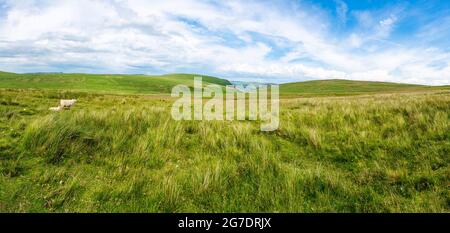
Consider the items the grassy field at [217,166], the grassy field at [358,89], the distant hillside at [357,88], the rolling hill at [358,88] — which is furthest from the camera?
the distant hillside at [357,88]

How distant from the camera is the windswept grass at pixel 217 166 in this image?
16.4 feet

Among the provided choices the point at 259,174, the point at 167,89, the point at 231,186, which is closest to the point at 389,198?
the point at 259,174

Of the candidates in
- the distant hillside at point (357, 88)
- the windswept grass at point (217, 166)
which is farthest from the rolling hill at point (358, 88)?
the windswept grass at point (217, 166)

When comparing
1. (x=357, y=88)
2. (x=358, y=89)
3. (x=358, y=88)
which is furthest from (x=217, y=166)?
(x=358, y=88)

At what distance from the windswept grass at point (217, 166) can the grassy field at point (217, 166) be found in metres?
0.03

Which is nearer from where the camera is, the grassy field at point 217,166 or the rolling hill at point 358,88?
the grassy field at point 217,166

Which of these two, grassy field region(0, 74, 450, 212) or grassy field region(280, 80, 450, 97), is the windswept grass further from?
grassy field region(280, 80, 450, 97)

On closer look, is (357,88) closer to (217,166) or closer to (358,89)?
(358,89)

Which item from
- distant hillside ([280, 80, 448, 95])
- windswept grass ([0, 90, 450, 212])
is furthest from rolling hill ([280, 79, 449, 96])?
windswept grass ([0, 90, 450, 212])

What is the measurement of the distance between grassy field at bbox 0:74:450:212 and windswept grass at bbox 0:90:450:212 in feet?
Answer: 0.08

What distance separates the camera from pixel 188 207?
4.89 meters

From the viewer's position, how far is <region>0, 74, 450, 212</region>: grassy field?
5000 millimetres

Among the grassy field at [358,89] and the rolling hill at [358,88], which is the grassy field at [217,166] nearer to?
the grassy field at [358,89]
